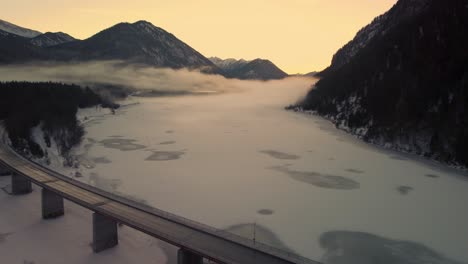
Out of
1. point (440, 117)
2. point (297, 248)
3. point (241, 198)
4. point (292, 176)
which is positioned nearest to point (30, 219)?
point (241, 198)

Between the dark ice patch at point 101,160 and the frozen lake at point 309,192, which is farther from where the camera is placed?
the dark ice patch at point 101,160

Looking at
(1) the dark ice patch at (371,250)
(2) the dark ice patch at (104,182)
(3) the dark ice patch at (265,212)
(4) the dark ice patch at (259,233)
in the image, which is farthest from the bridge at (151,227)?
(3) the dark ice patch at (265,212)

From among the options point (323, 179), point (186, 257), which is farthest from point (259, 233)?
point (323, 179)

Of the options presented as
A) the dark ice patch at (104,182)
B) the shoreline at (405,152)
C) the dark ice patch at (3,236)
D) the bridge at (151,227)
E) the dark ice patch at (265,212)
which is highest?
the bridge at (151,227)

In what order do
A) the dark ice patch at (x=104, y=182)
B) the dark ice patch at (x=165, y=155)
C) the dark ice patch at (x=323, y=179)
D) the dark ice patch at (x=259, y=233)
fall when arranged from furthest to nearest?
the dark ice patch at (x=165, y=155) → the dark ice patch at (x=323, y=179) → the dark ice patch at (x=104, y=182) → the dark ice patch at (x=259, y=233)

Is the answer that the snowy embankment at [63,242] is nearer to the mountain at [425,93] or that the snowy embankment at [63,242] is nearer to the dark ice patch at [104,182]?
the dark ice patch at [104,182]

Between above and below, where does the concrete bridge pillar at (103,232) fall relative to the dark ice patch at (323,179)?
above

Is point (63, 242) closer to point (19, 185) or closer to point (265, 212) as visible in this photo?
point (19, 185)

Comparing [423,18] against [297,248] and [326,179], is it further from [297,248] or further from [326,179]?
[297,248]
